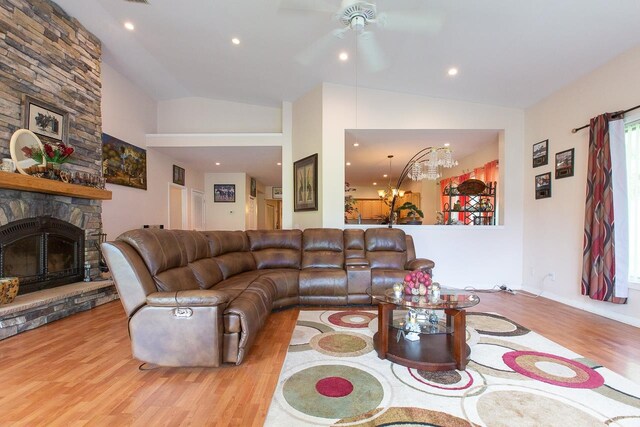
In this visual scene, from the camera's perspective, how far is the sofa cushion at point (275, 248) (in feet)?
12.9

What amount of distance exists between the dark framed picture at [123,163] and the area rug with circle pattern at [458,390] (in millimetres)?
4364

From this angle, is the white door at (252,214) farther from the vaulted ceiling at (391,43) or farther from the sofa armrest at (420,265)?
the sofa armrest at (420,265)

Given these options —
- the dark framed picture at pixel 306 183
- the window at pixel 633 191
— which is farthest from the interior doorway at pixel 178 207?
the window at pixel 633 191

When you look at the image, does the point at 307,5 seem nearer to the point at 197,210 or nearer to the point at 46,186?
the point at 46,186

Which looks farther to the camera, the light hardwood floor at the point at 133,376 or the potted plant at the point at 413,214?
the potted plant at the point at 413,214

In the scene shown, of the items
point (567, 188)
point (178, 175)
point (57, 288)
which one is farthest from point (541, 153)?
point (178, 175)

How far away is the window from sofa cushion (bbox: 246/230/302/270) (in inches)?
149

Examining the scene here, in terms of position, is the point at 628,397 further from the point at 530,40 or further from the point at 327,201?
the point at 327,201

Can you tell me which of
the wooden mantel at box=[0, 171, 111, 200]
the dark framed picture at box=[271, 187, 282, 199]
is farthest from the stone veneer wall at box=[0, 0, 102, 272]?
the dark framed picture at box=[271, 187, 282, 199]

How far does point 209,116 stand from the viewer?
6.20 meters

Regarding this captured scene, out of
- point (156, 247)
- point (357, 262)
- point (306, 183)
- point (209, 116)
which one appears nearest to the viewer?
point (156, 247)

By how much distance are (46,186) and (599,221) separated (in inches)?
241

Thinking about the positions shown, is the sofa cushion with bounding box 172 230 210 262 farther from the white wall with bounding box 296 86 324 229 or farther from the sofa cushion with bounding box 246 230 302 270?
the white wall with bounding box 296 86 324 229

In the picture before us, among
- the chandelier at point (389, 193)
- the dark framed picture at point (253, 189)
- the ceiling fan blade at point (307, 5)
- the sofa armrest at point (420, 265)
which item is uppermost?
the ceiling fan blade at point (307, 5)
